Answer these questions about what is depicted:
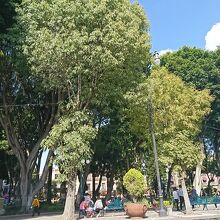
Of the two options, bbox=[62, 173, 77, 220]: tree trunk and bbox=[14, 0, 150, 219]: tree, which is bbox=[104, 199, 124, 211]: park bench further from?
bbox=[14, 0, 150, 219]: tree

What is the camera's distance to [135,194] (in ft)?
76.5

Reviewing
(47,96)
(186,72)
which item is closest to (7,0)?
(47,96)

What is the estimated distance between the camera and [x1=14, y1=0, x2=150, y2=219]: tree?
21.6 meters

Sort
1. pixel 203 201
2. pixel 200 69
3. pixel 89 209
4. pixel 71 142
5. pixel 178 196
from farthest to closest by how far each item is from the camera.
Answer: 1. pixel 200 69
2. pixel 203 201
3. pixel 178 196
4. pixel 89 209
5. pixel 71 142

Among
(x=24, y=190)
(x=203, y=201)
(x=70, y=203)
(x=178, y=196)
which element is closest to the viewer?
(x=70, y=203)

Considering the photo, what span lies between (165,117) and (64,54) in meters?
10.6

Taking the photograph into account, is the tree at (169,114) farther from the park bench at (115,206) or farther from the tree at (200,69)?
the tree at (200,69)

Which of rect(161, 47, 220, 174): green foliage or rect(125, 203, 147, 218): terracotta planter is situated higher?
rect(161, 47, 220, 174): green foliage

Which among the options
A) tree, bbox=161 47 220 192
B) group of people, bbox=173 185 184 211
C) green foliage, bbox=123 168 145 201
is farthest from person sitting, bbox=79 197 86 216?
tree, bbox=161 47 220 192

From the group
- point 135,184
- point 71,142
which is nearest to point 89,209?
point 135,184

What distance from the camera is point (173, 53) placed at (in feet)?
140

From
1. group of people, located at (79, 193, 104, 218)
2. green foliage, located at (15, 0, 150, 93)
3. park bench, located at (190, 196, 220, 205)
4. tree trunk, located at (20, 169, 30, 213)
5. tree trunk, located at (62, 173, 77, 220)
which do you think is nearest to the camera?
green foliage, located at (15, 0, 150, 93)

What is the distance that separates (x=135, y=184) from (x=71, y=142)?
442 centimetres

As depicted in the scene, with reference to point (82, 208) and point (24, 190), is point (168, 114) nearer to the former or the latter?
point (82, 208)
